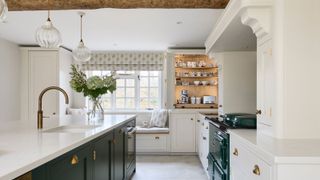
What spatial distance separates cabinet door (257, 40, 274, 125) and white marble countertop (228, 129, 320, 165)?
0.30 meters

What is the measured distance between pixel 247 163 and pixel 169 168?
3.05m

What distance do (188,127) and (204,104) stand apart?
25.1 inches

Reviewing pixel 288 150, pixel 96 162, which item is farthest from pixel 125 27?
pixel 288 150

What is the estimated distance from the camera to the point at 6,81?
5.46m

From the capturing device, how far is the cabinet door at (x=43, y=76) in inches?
237

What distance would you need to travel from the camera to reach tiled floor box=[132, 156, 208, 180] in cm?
415

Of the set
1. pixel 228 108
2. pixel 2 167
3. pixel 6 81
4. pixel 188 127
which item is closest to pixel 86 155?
pixel 2 167

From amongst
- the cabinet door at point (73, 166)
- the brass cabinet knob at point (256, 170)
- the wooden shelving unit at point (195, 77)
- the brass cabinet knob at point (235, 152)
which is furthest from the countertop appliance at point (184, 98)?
the brass cabinet knob at point (256, 170)

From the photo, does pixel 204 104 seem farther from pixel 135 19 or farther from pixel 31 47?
pixel 31 47

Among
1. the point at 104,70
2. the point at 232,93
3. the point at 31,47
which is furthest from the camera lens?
the point at 104,70

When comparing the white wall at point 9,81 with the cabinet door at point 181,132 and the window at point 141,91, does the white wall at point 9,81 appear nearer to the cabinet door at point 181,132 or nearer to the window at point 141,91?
the window at point 141,91

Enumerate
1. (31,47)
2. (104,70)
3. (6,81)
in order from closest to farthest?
(6,81) → (31,47) → (104,70)

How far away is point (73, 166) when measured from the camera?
163 cm

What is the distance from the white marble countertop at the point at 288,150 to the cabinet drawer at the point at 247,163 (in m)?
0.05
